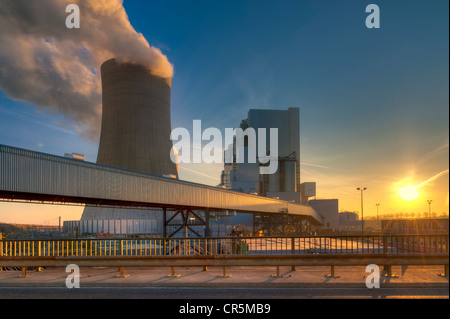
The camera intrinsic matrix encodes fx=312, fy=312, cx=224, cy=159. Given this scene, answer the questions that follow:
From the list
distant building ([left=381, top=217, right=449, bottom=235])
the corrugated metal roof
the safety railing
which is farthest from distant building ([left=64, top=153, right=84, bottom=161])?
distant building ([left=381, top=217, right=449, bottom=235])

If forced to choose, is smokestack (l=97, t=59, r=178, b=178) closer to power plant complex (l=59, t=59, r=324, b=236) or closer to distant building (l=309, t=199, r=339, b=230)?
power plant complex (l=59, t=59, r=324, b=236)

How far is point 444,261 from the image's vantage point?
25.7 ft

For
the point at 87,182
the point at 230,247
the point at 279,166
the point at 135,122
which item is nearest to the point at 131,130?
the point at 135,122

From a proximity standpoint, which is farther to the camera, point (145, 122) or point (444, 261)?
point (145, 122)

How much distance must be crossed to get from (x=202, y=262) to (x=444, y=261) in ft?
20.0

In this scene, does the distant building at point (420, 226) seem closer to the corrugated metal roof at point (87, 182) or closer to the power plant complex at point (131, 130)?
the corrugated metal roof at point (87, 182)

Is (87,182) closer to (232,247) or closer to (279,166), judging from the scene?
(232,247)

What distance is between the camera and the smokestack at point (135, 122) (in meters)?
39.2

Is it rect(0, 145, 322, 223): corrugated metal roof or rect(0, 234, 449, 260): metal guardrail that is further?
rect(0, 145, 322, 223): corrugated metal roof

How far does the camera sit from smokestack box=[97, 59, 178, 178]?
3919 cm

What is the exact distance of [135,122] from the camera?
128 feet

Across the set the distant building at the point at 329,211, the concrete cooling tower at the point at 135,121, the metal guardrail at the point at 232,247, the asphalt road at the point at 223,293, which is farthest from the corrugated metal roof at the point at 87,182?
the distant building at the point at 329,211
